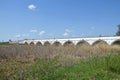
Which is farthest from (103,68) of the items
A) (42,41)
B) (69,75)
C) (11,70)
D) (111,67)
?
(42,41)

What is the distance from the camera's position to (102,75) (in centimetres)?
1055

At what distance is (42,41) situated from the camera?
202 ft

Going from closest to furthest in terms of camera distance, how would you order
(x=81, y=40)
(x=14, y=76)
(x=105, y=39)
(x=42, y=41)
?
(x=14, y=76) < (x=105, y=39) < (x=81, y=40) < (x=42, y=41)

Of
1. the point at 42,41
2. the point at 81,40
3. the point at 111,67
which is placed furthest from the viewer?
the point at 42,41

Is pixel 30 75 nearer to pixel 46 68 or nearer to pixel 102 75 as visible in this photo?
pixel 46 68

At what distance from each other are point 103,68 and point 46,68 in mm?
2384

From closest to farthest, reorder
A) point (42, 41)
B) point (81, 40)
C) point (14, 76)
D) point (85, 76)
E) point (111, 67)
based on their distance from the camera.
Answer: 1. point (14, 76)
2. point (85, 76)
3. point (111, 67)
4. point (81, 40)
5. point (42, 41)

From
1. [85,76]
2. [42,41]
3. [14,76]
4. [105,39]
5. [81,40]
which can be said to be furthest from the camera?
[42,41]

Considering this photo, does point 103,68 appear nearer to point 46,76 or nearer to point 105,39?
point 46,76

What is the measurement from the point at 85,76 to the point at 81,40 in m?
35.3

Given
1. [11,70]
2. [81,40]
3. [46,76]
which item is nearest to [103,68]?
[46,76]

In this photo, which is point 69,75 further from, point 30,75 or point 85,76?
point 30,75

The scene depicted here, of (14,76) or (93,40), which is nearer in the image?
(14,76)

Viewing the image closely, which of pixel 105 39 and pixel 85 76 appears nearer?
pixel 85 76
